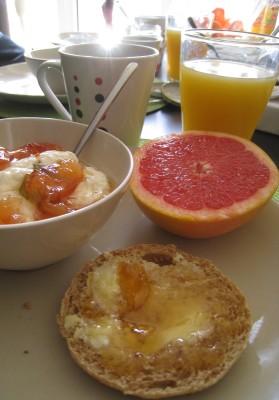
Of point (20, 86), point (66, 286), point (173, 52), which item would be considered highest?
point (173, 52)

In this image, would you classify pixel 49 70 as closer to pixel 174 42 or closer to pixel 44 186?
pixel 44 186

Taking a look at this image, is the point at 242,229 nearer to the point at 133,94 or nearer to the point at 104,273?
the point at 104,273

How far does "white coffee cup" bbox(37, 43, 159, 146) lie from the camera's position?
117cm

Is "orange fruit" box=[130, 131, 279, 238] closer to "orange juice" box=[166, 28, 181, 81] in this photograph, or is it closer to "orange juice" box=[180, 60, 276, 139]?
"orange juice" box=[180, 60, 276, 139]

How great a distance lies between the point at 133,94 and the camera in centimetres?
122

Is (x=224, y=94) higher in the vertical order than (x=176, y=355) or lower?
higher

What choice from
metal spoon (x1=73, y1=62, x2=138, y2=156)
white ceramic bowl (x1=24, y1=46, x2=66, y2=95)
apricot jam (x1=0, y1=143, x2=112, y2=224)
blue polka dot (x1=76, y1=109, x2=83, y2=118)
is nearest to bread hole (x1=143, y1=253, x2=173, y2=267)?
apricot jam (x1=0, y1=143, x2=112, y2=224)

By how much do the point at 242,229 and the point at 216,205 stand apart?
0.12 metres

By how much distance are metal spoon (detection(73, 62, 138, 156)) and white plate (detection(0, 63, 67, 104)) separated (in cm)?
57

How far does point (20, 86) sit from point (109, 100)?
92cm

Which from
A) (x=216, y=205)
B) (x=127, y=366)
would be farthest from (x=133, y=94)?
(x=127, y=366)

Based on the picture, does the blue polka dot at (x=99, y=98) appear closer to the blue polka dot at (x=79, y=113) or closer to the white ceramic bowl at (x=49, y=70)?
the blue polka dot at (x=79, y=113)

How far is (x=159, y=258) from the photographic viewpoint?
2.69ft

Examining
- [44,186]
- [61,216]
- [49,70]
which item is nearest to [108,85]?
[49,70]
